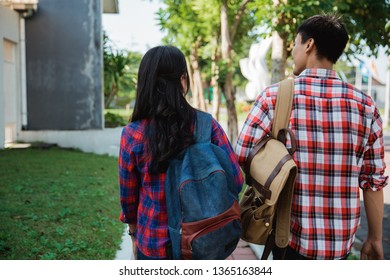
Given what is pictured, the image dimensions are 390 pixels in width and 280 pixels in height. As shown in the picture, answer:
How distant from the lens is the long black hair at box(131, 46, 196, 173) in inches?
66.6

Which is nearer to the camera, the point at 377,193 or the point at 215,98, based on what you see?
the point at 377,193

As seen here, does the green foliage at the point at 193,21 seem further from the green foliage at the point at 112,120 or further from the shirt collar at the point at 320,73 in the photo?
the shirt collar at the point at 320,73

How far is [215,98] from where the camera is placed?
1219 cm

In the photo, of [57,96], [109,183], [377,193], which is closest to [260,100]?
[377,193]

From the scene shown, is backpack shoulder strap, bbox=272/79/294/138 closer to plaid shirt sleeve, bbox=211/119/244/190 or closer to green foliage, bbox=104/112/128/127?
plaid shirt sleeve, bbox=211/119/244/190

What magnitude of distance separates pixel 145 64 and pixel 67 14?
9064mm

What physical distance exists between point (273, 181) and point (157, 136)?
463mm

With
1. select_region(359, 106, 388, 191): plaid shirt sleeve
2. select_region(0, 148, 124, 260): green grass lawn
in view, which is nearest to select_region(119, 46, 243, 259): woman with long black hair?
select_region(359, 106, 388, 191): plaid shirt sleeve

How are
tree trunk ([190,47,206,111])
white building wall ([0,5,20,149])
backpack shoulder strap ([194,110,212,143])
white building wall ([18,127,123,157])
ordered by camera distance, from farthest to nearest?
tree trunk ([190,47,206,111]) → white building wall ([18,127,123,157]) → white building wall ([0,5,20,149]) → backpack shoulder strap ([194,110,212,143])

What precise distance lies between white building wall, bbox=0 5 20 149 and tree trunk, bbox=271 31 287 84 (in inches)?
213

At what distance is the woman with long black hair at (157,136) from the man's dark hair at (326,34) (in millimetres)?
520

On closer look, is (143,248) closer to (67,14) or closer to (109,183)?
(109,183)

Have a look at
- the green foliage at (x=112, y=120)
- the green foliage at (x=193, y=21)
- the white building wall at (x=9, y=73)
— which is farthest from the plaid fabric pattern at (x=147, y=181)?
the green foliage at (x=112, y=120)

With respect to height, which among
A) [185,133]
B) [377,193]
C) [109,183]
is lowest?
[109,183]
